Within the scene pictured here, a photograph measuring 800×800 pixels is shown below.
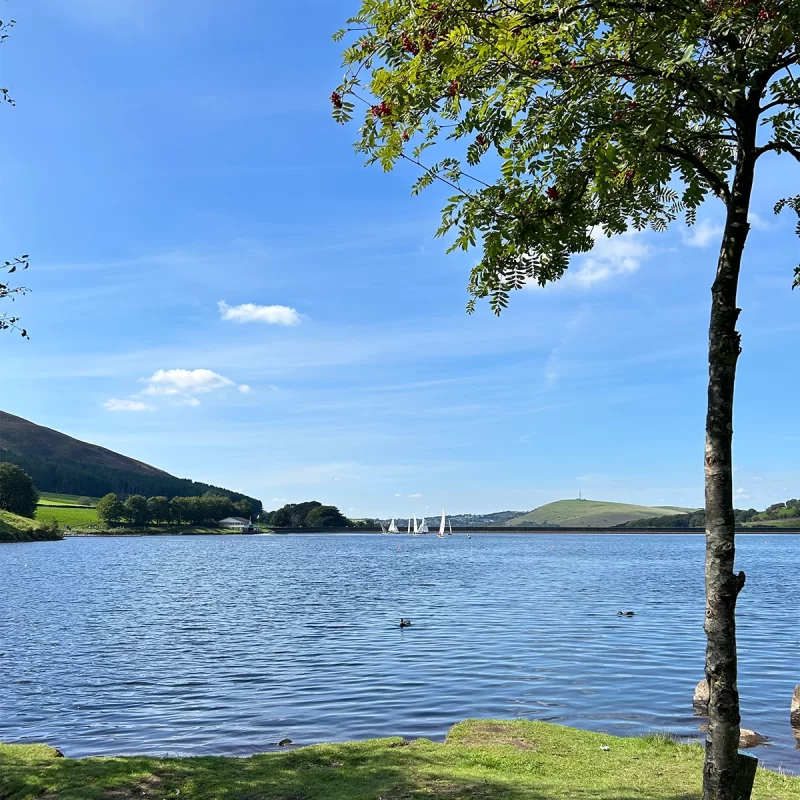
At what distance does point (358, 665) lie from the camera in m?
34.3

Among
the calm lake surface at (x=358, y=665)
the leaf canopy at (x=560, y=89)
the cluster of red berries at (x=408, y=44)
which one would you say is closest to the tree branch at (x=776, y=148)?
the leaf canopy at (x=560, y=89)

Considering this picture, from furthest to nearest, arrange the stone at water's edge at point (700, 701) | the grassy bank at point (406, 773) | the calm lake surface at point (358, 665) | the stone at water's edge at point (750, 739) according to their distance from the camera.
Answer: the stone at water's edge at point (700, 701), the calm lake surface at point (358, 665), the stone at water's edge at point (750, 739), the grassy bank at point (406, 773)

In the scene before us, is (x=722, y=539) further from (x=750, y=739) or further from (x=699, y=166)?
(x=750, y=739)

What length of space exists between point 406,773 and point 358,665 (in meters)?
20.0

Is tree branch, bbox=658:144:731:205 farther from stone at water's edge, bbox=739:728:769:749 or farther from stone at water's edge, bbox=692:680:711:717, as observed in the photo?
stone at water's edge, bbox=692:680:711:717

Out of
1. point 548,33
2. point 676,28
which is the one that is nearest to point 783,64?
point 676,28

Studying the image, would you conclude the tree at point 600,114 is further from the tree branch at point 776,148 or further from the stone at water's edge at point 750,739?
the stone at water's edge at point 750,739

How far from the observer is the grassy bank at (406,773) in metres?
13.6

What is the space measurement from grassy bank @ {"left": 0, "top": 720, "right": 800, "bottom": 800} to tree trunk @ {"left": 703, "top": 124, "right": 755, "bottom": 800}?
4.81 meters

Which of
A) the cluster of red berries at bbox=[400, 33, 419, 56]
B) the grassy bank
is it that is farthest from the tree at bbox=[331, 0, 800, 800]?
the grassy bank

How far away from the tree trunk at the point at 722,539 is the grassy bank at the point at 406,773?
4809mm

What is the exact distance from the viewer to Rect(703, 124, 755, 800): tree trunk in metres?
9.07

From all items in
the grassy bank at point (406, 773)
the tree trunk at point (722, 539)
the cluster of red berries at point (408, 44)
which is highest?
the cluster of red berries at point (408, 44)

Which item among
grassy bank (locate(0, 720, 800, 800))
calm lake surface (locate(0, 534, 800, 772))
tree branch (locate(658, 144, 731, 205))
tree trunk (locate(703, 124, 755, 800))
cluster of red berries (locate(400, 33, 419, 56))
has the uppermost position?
cluster of red berries (locate(400, 33, 419, 56))
